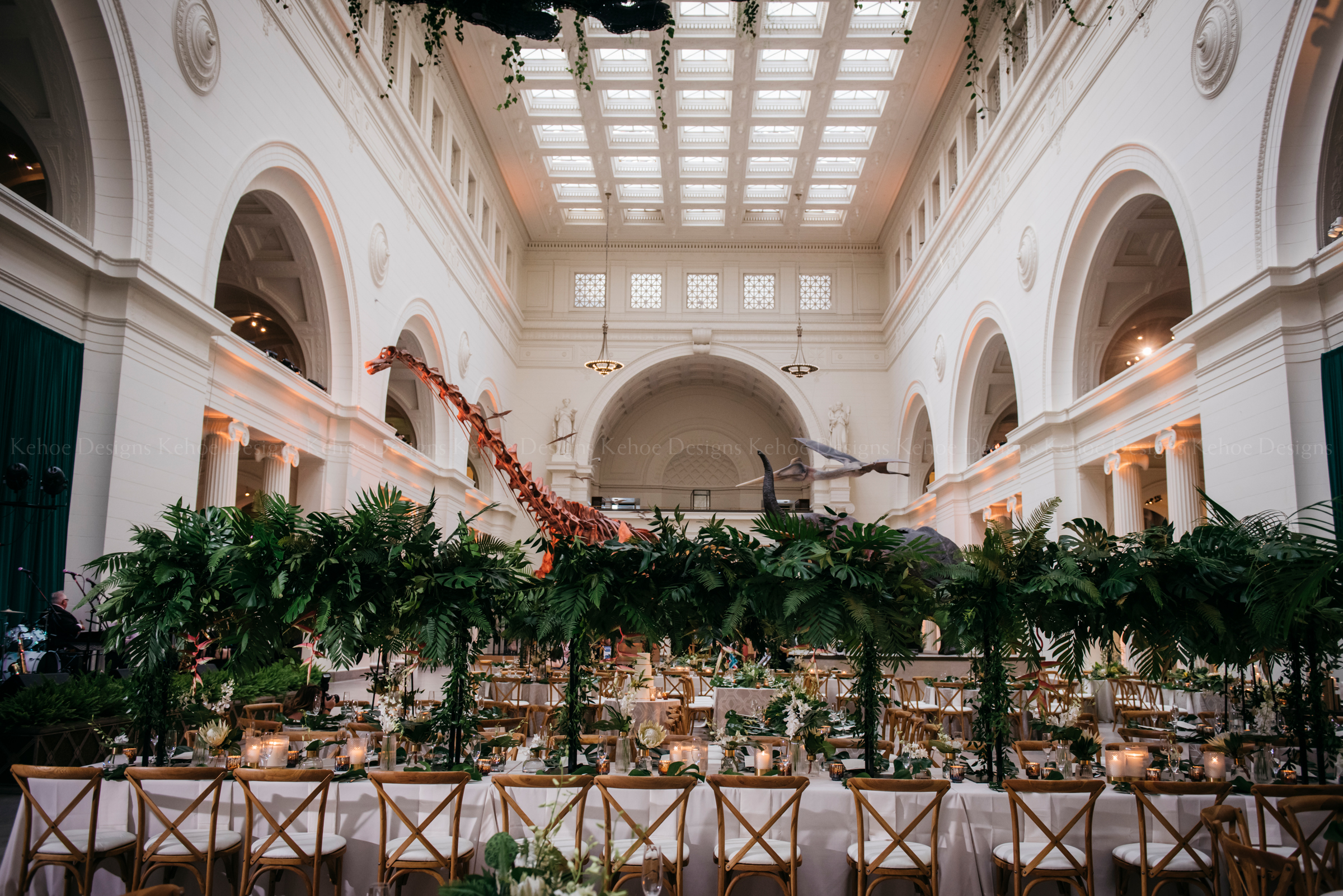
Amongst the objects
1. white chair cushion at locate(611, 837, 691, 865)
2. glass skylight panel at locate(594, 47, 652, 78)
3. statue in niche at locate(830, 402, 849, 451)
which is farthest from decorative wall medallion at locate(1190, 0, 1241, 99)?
statue in niche at locate(830, 402, 849, 451)

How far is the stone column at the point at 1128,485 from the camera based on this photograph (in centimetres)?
1339

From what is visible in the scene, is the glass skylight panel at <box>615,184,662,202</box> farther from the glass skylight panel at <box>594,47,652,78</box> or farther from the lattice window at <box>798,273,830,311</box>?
the lattice window at <box>798,273,830,311</box>

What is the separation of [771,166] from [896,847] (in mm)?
21748

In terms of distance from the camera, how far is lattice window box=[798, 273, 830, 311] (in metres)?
27.8

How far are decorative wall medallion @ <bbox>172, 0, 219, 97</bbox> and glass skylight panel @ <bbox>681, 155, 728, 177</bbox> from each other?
47.0 ft

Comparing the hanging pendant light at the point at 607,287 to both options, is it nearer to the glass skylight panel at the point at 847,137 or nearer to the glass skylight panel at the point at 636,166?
the glass skylight panel at the point at 636,166

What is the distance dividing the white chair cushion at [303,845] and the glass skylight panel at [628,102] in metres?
19.0

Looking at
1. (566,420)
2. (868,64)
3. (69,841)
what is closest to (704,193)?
(868,64)

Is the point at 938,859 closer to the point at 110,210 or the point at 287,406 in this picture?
the point at 110,210

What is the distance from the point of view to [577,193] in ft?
84.0

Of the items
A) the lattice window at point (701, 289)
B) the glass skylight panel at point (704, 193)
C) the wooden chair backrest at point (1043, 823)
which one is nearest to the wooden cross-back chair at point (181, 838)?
the wooden chair backrest at point (1043, 823)

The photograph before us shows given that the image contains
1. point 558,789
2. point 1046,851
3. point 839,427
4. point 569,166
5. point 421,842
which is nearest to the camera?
point 1046,851

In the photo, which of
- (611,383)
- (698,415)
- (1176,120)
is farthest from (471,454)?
(1176,120)

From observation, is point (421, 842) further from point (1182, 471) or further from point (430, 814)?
point (1182, 471)
